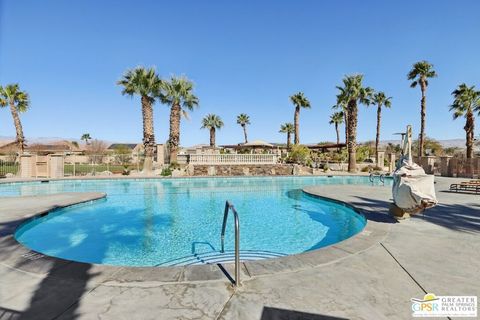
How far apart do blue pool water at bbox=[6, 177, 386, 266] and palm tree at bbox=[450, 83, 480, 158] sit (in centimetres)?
2329

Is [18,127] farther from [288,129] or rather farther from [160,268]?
[288,129]

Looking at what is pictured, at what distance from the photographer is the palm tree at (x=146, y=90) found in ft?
80.9

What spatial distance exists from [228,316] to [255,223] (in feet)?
20.7

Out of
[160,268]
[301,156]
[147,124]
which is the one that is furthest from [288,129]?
[160,268]

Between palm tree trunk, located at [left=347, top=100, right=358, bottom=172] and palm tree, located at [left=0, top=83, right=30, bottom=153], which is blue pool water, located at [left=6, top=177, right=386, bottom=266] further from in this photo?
palm tree, located at [left=0, top=83, right=30, bottom=153]

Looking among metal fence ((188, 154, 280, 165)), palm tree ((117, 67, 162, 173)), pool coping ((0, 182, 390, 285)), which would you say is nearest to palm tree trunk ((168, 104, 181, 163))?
palm tree ((117, 67, 162, 173))

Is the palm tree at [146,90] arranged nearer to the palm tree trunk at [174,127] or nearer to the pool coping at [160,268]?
the palm tree trunk at [174,127]

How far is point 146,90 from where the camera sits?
2500 cm

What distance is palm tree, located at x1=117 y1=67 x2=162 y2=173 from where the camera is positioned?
24672 mm

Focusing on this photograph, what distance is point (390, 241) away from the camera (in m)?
5.46

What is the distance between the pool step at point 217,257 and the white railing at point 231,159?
65.9ft

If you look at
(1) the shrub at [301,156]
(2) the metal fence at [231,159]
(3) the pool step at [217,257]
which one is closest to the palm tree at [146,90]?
(2) the metal fence at [231,159]

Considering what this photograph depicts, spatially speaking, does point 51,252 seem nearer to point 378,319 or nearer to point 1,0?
point 1,0

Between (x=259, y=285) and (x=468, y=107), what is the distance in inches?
1299
